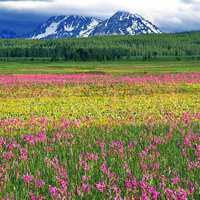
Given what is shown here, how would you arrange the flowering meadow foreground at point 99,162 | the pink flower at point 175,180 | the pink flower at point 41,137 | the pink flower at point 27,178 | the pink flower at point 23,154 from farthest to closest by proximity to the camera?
the pink flower at point 41,137, the pink flower at point 23,154, the pink flower at point 27,178, the pink flower at point 175,180, the flowering meadow foreground at point 99,162

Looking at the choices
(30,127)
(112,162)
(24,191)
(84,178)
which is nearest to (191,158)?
(112,162)

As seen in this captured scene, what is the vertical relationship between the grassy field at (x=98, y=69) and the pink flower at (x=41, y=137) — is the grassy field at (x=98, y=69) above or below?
below

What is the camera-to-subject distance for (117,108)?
72.9 ft

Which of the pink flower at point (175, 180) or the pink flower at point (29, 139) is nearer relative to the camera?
the pink flower at point (175, 180)

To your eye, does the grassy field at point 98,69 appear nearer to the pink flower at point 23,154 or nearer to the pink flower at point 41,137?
the pink flower at point 41,137

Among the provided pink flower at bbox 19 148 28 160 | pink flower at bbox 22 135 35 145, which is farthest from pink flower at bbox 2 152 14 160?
pink flower at bbox 22 135 35 145

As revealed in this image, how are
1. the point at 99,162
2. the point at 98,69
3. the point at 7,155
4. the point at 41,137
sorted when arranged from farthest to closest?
the point at 98,69
the point at 41,137
the point at 7,155
the point at 99,162

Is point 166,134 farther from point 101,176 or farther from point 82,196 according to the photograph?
point 82,196

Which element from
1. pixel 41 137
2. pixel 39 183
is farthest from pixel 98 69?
pixel 39 183

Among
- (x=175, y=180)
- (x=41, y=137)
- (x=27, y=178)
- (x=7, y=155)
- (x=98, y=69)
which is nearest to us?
(x=175, y=180)

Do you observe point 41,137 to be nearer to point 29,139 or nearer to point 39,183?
point 29,139

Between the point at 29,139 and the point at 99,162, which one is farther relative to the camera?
the point at 29,139

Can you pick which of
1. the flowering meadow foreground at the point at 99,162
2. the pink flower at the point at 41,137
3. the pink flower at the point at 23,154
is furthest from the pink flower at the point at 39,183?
the pink flower at the point at 41,137

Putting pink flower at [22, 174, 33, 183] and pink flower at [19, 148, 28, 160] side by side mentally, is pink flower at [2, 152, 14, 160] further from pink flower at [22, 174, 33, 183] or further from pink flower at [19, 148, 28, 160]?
pink flower at [22, 174, 33, 183]
